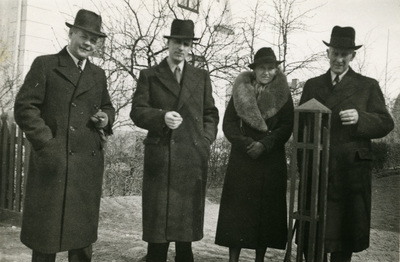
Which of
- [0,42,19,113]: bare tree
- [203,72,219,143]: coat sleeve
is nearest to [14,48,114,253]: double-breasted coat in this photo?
[203,72,219,143]: coat sleeve

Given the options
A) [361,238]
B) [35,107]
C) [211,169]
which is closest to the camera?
[35,107]

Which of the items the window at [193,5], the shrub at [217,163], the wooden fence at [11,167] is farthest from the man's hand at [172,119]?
the shrub at [217,163]

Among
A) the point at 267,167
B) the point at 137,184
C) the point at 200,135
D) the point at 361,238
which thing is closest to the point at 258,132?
the point at 267,167

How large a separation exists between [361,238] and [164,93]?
2.11 metres

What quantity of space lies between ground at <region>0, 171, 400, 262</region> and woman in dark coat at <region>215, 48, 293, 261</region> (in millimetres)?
1051

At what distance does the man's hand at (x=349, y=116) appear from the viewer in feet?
10.5

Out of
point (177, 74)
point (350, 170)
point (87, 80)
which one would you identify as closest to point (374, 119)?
point (350, 170)

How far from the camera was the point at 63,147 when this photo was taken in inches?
118

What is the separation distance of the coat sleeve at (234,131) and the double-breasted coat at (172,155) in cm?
26

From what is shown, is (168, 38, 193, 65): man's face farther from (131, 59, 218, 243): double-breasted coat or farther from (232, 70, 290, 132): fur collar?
(232, 70, 290, 132): fur collar

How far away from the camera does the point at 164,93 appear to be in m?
3.44

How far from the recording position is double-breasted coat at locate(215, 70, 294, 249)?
3600 millimetres

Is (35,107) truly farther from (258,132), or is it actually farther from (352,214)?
(352,214)

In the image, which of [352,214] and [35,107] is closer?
[35,107]
